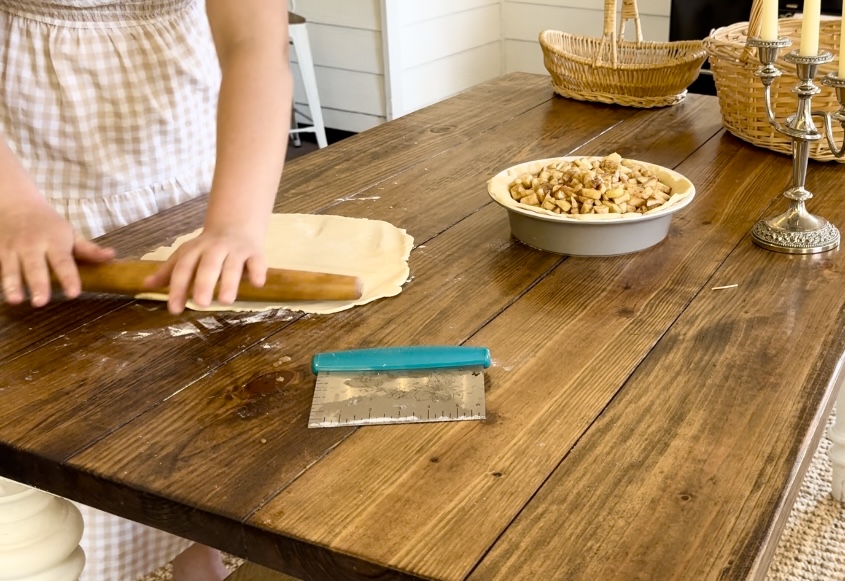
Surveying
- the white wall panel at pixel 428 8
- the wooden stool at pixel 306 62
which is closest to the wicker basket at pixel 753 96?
the wooden stool at pixel 306 62

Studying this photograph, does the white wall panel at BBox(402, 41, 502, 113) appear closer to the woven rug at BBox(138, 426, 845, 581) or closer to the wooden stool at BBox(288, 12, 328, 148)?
the wooden stool at BBox(288, 12, 328, 148)

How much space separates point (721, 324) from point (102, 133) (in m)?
0.96

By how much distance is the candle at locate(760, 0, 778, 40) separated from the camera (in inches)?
42.9

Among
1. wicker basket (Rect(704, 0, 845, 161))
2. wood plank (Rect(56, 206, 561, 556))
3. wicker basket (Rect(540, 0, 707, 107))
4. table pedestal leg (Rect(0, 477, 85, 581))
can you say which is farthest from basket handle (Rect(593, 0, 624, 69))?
table pedestal leg (Rect(0, 477, 85, 581))

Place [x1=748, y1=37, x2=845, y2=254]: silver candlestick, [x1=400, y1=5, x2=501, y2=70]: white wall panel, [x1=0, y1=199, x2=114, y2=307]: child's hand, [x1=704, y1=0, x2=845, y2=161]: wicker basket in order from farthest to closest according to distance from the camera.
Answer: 1. [x1=400, y1=5, x2=501, y2=70]: white wall panel
2. [x1=704, y1=0, x2=845, y2=161]: wicker basket
3. [x1=748, y1=37, x2=845, y2=254]: silver candlestick
4. [x1=0, y1=199, x2=114, y2=307]: child's hand

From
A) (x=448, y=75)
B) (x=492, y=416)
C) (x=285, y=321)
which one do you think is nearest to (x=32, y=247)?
(x=285, y=321)

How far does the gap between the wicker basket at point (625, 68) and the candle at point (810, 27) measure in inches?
21.6

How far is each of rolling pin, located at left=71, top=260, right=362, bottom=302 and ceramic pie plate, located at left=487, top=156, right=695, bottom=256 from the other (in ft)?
0.78

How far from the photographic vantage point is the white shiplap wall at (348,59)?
3.74 m

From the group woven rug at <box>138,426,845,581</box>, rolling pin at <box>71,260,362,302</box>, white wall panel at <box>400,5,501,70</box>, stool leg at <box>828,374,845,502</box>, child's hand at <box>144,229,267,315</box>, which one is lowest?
woven rug at <box>138,426,845,581</box>

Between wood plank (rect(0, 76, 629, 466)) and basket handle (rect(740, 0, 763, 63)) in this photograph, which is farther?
basket handle (rect(740, 0, 763, 63))

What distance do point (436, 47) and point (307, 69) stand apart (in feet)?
2.11

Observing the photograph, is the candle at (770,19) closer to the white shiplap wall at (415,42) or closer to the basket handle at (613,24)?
the basket handle at (613,24)

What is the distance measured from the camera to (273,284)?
95 cm
